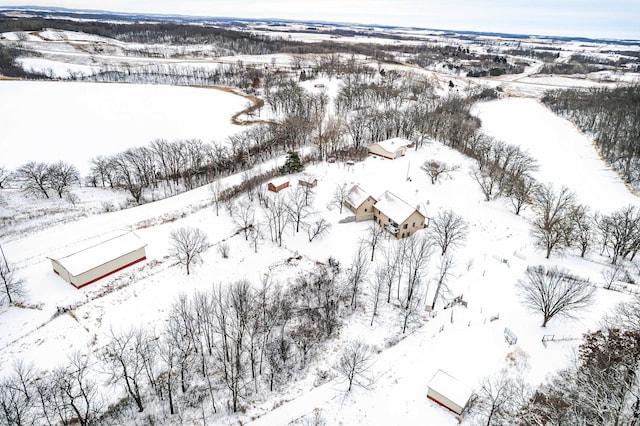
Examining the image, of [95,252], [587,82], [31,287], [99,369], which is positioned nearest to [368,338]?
[99,369]

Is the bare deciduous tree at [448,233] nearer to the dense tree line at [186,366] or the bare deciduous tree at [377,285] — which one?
the bare deciduous tree at [377,285]

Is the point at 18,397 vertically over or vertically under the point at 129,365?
over

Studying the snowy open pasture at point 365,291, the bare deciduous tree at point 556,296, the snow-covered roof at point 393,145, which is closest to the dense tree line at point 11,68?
the snowy open pasture at point 365,291

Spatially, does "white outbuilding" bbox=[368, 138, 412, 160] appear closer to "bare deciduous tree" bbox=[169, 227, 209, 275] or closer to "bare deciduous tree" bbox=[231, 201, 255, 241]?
"bare deciduous tree" bbox=[231, 201, 255, 241]

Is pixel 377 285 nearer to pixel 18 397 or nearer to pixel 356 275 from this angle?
pixel 356 275

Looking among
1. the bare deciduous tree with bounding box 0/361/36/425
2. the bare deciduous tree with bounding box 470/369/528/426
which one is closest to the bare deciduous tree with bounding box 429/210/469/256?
the bare deciduous tree with bounding box 470/369/528/426

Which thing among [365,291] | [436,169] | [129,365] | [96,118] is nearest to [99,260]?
[129,365]
